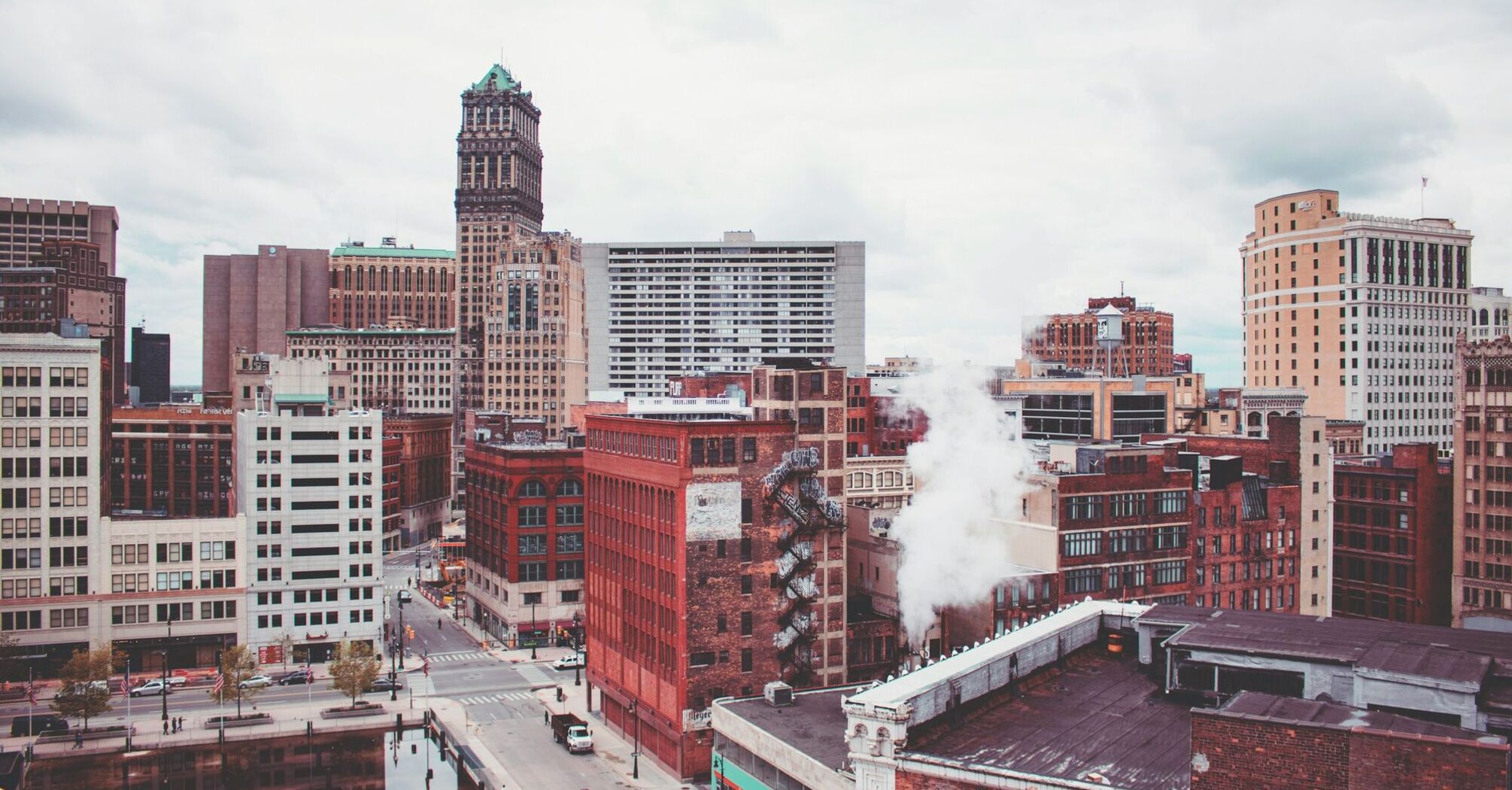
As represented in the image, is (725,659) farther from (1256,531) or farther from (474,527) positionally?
(474,527)

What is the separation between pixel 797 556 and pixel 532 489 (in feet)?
158

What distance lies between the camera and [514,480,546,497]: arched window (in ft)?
379

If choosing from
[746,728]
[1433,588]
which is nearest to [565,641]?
[746,728]

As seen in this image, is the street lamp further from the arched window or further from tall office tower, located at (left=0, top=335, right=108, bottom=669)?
tall office tower, located at (left=0, top=335, right=108, bottom=669)

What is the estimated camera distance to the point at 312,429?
10850 centimetres

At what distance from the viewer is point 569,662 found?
109 m

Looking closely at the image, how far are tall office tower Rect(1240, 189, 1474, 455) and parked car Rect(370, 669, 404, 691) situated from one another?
5429 inches

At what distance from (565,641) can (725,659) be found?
48.9 meters

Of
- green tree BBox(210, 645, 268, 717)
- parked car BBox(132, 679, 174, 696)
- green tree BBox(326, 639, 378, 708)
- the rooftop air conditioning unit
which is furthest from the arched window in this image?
the rooftop air conditioning unit

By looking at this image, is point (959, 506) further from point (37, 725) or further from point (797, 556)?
point (37, 725)

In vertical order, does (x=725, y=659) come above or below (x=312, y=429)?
below

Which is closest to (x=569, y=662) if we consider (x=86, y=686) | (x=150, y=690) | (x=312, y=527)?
(x=312, y=527)

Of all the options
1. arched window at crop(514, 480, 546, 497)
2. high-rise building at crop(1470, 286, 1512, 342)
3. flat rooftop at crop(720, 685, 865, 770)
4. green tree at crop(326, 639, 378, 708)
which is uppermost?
high-rise building at crop(1470, 286, 1512, 342)

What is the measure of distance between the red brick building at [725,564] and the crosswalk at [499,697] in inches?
734
